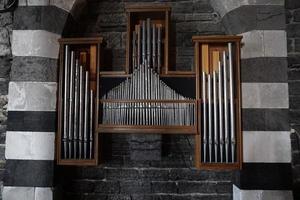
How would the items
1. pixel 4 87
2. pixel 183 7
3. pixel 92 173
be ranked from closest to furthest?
pixel 4 87 → pixel 92 173 → pixel 183 7

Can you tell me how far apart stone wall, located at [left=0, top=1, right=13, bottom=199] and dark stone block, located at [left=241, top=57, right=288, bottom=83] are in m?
2.32

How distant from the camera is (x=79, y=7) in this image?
108 inches

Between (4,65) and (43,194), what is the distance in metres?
1.34

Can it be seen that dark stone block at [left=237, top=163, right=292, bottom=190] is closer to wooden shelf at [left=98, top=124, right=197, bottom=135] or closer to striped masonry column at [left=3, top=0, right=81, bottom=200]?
wooden shelf at [left=98, top=124, right=197, bottom=135]

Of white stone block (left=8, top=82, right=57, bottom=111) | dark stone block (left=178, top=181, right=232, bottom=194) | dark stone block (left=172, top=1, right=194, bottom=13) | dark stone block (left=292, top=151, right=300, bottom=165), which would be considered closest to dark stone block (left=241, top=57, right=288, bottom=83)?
dark stone block (left=292, top=151, right=300, bottom=165)

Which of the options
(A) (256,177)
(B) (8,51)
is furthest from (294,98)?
(B) (8,51)

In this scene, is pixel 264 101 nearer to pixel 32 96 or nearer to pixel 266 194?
pixel 266 194

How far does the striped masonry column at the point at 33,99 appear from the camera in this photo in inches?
95.1

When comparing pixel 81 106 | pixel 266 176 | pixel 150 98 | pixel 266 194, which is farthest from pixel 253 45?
pixel 81 106

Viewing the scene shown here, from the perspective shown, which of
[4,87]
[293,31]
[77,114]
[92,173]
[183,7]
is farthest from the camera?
[183,7]

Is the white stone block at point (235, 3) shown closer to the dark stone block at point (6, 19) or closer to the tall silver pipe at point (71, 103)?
the tall silver pipe at point (71, 103)

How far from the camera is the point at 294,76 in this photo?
2471 millimetres

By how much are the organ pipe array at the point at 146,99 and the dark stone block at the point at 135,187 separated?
729mm

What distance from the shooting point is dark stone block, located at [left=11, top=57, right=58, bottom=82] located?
2.50m
